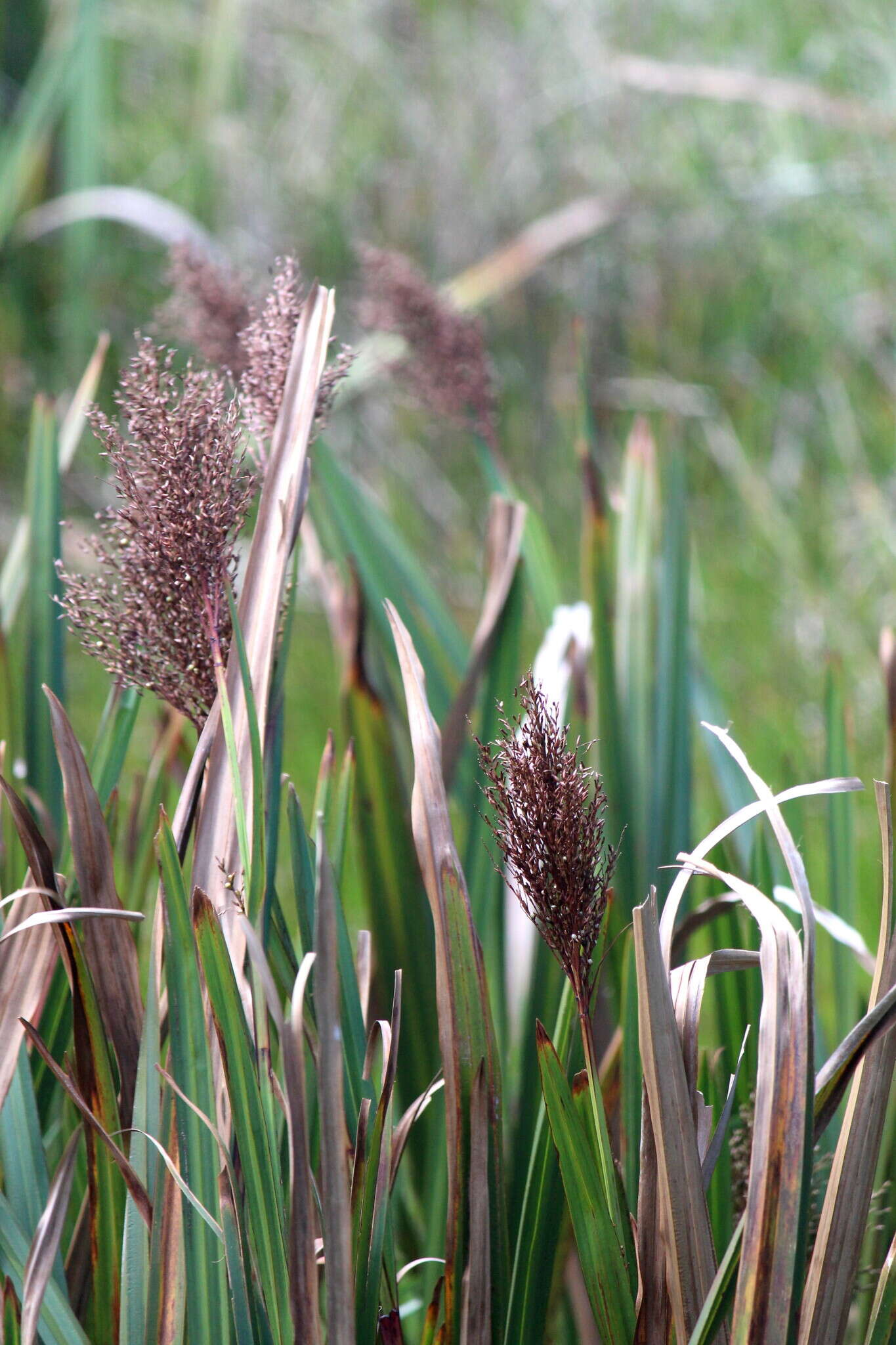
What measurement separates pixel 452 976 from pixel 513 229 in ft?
11.3

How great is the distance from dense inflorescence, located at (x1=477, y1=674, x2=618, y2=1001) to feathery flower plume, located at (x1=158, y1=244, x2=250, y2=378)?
0.54m

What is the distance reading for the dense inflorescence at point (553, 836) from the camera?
459mm

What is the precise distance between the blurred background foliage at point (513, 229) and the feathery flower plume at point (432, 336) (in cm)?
176

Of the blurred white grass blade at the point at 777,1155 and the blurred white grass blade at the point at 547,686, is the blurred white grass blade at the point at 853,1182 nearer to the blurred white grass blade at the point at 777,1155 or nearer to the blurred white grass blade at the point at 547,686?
the blurred white grass blade at the point at 777,1155

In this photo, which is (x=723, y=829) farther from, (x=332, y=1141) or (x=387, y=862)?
(x=387, y=862)

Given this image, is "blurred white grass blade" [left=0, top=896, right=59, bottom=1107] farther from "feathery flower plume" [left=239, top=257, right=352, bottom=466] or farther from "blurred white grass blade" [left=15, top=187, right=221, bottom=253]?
"blurred white grass blade" [left=15, top=187, right=221, bottom=253]

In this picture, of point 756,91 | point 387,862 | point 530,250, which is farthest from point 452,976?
point 756,91

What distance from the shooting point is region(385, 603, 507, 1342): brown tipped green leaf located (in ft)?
1.76

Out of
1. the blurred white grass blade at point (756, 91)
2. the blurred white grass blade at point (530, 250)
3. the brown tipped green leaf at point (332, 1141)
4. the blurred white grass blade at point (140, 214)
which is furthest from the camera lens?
the blurred white grass blade at point (756, 91)

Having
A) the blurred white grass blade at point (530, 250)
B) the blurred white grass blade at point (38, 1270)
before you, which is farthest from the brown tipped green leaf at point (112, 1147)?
the blurred white grass blade at point (530, 250)

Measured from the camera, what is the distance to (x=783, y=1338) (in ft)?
1.53

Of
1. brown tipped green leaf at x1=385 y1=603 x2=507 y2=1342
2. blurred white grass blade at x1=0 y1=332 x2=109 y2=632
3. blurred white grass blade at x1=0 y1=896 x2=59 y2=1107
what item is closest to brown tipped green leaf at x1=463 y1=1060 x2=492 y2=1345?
brown tipped green leaf at x1=385 y1=603 x2=507 y2=1342

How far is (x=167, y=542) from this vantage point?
52 centimetres

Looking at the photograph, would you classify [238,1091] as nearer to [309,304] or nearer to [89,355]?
[309,304]
